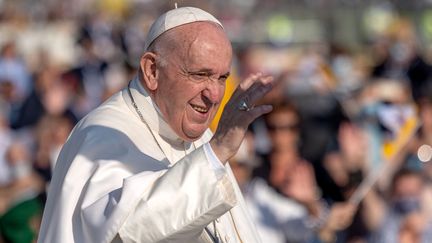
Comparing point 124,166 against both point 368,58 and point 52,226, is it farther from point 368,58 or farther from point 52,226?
point 368,58

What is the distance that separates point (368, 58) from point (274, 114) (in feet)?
53.2

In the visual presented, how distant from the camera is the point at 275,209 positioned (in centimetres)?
860

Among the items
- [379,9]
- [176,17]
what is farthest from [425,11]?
[176,17]

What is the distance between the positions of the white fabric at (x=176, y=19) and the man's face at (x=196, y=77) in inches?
2.0

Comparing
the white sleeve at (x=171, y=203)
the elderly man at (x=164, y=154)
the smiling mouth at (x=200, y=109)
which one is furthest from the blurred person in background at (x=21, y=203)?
the white sleeve at (x=171, y=203)

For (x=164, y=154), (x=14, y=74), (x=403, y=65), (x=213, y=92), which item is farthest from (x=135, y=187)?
(x=14, y=74)

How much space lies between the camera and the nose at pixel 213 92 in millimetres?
4773

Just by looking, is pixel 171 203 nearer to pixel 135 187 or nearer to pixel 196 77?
pixel 135 187

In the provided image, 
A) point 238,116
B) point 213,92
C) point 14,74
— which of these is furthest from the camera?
point 14,74

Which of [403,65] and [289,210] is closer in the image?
[289,210]

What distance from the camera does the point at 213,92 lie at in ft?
15.7

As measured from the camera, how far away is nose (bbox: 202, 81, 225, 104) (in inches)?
188

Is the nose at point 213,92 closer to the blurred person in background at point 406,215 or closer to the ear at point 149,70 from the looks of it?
the ear at point 149,70

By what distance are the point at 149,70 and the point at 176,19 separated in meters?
0.21
